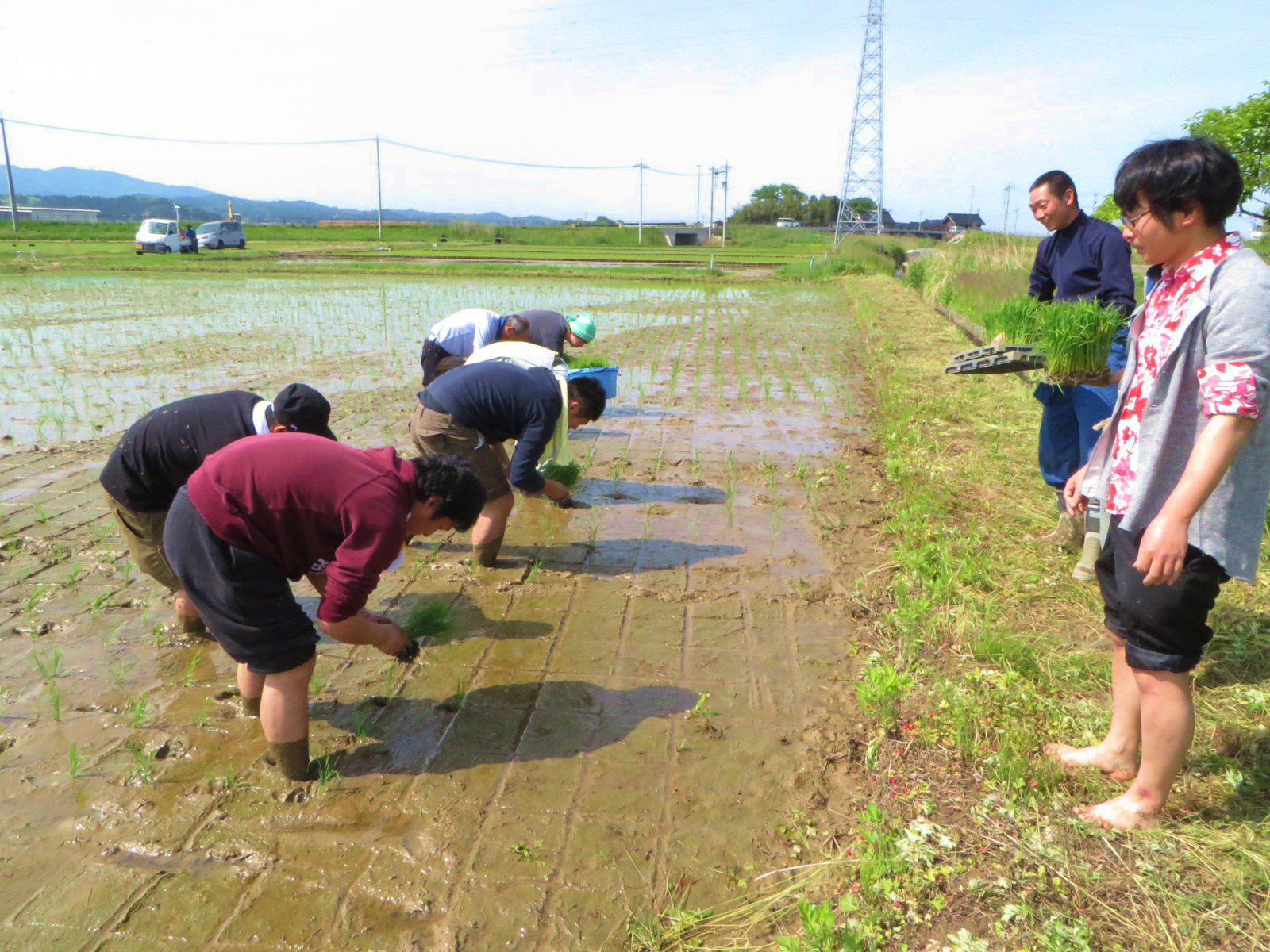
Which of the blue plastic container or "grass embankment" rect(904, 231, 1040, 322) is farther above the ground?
"grass embankment" rect(904, 231, 1040, 322)

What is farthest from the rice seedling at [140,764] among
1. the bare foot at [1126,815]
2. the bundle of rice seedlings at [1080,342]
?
the bundle of rice seedlings at [1080,342]

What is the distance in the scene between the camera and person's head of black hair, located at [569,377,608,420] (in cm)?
412

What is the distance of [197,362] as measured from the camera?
30.6 feet

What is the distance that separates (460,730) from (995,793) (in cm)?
172

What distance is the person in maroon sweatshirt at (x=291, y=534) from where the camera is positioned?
2.36m

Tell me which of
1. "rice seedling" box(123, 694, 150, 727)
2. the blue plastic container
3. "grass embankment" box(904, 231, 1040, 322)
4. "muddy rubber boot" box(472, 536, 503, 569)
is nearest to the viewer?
"rice seedling" box(123, 694, 150, 727)

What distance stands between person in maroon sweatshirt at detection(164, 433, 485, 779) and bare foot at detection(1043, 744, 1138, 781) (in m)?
1.92

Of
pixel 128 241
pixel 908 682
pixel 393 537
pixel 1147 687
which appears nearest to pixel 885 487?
pixel 908 682

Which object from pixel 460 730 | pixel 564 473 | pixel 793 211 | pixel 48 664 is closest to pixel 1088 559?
pixel 460 730

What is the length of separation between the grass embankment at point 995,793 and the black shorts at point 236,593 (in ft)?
4.39

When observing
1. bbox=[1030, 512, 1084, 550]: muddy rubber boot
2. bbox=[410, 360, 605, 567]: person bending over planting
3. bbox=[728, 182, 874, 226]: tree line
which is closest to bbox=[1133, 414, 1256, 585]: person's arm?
bbox=[1030, 512, 1084, 550]: muddy rubber boot

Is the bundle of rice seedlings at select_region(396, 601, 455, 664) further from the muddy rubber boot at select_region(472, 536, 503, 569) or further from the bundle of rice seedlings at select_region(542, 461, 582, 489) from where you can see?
the bundle of rice seedlings at select_region(542, 461, 582, 489)

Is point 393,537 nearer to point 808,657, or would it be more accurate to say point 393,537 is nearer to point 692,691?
point 692,691

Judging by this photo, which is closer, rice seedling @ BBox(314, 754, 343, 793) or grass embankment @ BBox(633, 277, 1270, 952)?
grass embankment @ BBox(633, 277, 1270, 952)
